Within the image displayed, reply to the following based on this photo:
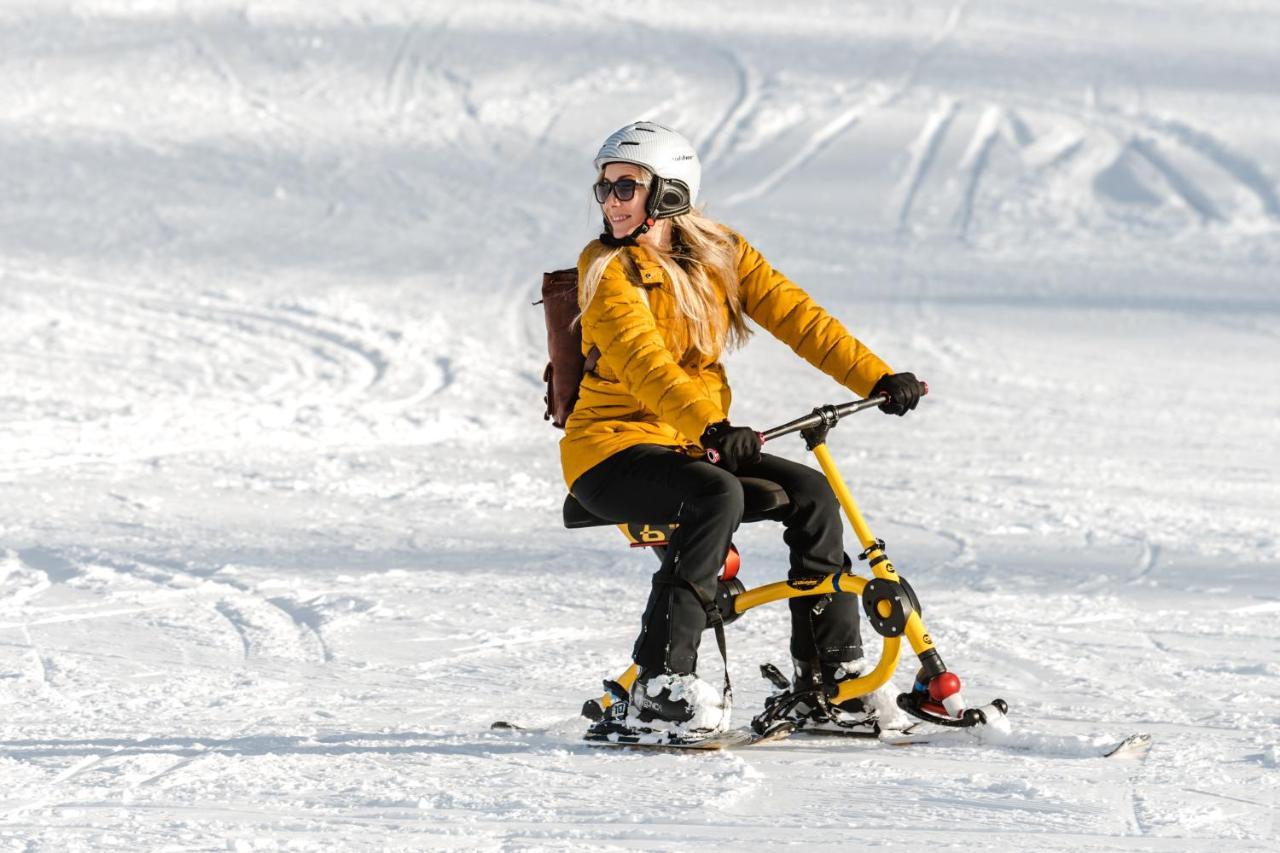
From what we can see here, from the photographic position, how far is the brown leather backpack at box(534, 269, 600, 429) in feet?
14.1

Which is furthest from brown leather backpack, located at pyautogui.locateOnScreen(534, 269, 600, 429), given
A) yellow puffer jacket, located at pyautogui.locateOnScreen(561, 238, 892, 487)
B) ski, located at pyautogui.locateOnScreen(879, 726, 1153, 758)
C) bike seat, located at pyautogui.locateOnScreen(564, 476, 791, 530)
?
ski, located at pyautogui.locateOnScreen(879, 726, 1153, 758)

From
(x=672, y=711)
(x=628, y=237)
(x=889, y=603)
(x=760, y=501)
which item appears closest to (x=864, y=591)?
(x=889, y=603)

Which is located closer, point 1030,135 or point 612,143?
point 612,143

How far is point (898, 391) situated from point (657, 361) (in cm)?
64

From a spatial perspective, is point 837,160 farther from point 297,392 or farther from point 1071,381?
point 297,392

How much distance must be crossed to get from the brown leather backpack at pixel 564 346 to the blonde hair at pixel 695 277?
0.07 metres

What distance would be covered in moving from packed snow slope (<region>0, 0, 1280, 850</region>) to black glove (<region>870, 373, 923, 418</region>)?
2.87ft

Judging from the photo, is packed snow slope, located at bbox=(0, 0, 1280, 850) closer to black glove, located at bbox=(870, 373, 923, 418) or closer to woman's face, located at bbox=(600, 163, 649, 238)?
black glove, located at bbox=(870, 373, 923, 418)

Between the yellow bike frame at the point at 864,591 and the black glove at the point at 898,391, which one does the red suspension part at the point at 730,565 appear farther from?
the black glove at the point at 898,391

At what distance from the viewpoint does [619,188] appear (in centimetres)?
426

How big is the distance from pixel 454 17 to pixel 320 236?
1118 centimetres

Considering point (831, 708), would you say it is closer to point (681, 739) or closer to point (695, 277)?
point (681, 739)

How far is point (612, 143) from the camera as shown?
427cm

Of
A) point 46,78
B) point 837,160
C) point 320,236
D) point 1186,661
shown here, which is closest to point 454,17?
point 46,78
